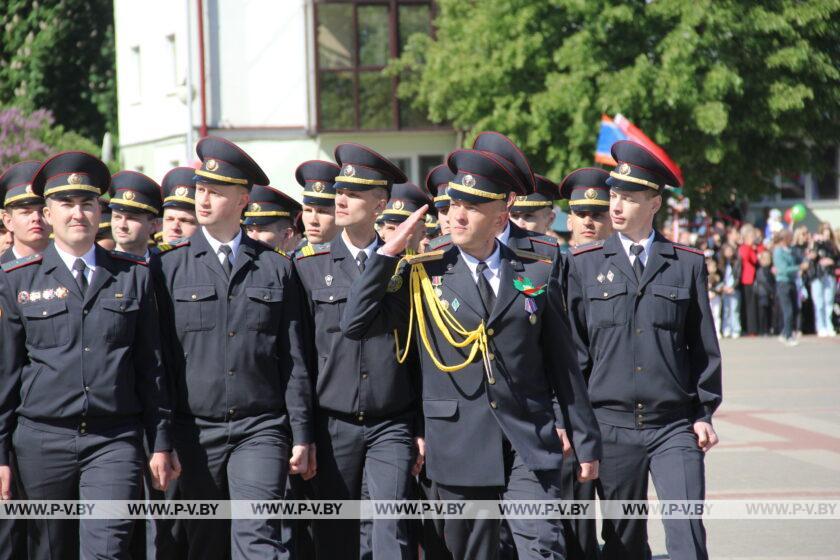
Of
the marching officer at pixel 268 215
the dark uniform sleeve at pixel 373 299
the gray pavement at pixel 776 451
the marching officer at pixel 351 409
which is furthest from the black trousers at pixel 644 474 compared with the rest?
the marching officer at pixel 268 215

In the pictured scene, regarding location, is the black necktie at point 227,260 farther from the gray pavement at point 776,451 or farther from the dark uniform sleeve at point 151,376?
the gray pavement at point 776,451

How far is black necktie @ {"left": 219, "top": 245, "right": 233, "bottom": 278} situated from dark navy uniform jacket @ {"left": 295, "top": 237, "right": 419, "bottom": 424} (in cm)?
45

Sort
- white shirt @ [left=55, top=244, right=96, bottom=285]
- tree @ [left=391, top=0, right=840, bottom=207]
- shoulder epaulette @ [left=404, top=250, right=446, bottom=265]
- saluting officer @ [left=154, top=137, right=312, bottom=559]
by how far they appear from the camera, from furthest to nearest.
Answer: tree @ [left=391, top=0, right=840, bottom=207] < saluting officer @ [left=154, top=137, right=312, bottom=559] < white shirt @ [left=55, top=244, right=96, bottom=285] < shoulder epaulette @ [left=404, top=250, right=446, bottom=265]

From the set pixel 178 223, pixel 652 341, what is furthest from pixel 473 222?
pixel 178 223

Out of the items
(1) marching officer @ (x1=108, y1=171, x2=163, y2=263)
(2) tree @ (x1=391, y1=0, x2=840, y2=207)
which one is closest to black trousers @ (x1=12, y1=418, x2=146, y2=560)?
(1) marching officer @ (x1=108, y1=171, x2=163, y2=263)

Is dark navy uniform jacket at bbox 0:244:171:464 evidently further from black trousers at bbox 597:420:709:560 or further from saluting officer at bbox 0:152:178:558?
black trousers at bbox 597:420:709:560

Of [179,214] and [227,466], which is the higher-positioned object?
[179,214]

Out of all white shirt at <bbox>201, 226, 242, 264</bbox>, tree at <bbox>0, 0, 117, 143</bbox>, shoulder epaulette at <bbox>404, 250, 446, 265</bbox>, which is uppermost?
tree at <bbox>0, 0, 117, 143</bbox>

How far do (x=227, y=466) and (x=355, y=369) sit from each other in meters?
0.83

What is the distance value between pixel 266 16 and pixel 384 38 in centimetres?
296

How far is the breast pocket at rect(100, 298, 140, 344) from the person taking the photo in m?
6.45

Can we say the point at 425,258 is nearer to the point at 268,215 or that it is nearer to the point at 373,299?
the point at 373,299

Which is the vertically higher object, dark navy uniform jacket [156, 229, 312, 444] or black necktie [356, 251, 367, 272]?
black necktie [356, 251, 367, 272]

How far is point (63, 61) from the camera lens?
4397 centimetres
